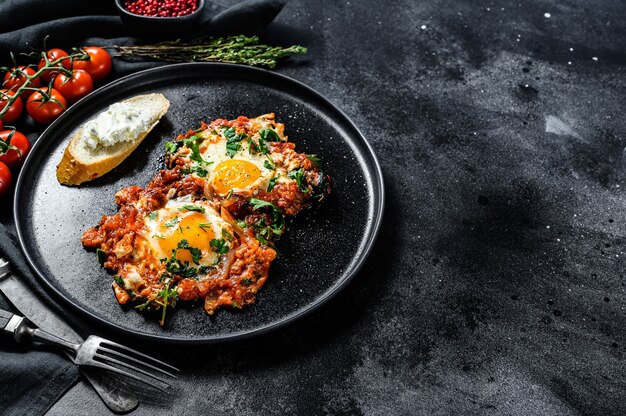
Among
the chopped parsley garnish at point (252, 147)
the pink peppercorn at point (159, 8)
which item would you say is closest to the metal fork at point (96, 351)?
the chopped parsley garnish at point (252, 147)

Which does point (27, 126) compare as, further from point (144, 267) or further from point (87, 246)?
point (144, 267)

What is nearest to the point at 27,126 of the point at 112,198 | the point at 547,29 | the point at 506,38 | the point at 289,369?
the point at 112,198

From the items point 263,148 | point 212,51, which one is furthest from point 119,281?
point 212,51

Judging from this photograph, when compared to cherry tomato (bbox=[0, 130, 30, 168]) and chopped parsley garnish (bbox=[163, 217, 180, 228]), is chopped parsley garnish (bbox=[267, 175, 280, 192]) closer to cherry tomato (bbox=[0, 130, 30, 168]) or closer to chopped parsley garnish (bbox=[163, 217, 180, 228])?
chopped parsley garnish (bbox=[163, 217, 180, 228])

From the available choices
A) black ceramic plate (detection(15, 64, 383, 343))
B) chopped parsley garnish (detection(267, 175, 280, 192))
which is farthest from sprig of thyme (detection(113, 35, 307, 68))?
chopped parsley garnish (detection(267, 175, 280, 192))

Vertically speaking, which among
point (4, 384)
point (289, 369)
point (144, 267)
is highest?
point (144, 267)

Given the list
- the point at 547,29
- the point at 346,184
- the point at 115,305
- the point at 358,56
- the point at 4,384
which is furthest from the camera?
the point at 547,29
